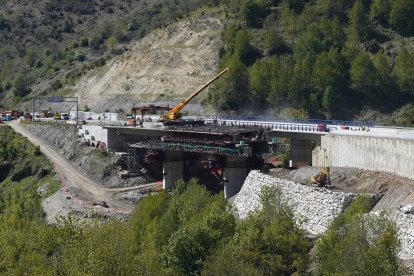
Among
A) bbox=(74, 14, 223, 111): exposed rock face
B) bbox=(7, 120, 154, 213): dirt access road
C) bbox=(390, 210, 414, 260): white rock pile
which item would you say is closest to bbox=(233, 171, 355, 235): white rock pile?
bbox=(390, 210, 414, 260): white rock pile

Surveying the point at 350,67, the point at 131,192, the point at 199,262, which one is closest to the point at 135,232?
the point at 199,262

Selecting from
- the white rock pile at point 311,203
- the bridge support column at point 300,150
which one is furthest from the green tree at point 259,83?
the white rock pile at point 311,203

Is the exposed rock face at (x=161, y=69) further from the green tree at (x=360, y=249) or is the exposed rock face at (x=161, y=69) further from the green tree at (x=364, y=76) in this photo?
the green tree at (x=360, y=249)

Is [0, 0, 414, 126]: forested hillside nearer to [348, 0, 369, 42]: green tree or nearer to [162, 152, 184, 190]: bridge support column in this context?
[348, 0, 369, 42]: green tree

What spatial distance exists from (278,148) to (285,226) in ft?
113

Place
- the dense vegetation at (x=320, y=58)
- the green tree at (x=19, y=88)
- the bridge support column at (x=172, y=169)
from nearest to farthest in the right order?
the bridge support column at (x=172, y=169), the dense vegetation at (x=320, y=58), the green tree at (x=19, y=88)

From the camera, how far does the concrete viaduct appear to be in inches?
2530

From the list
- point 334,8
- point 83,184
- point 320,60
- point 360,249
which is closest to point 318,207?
point 360,249

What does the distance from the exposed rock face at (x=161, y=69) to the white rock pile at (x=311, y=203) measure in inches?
2751

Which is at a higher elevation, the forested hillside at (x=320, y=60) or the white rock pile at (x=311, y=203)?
the forested hillside at (x=320, y=60)

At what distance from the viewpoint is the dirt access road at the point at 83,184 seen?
8775 centimetres

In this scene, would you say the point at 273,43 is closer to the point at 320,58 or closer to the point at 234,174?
the point at 320,58

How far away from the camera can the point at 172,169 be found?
91.9 m

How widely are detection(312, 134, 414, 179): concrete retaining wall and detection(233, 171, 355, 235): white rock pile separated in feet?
22.9
